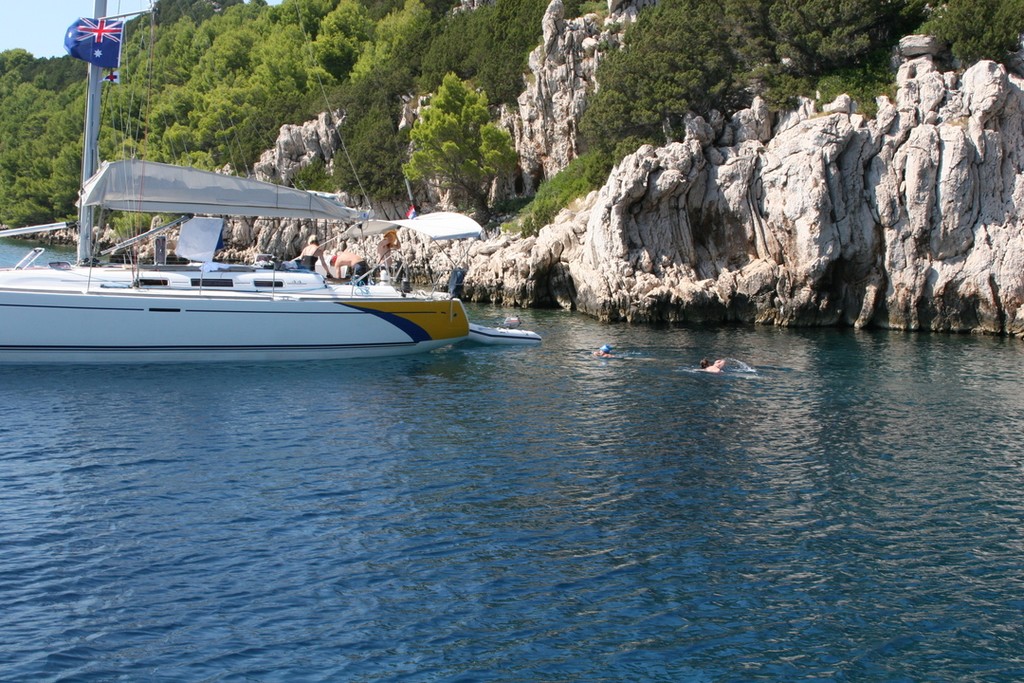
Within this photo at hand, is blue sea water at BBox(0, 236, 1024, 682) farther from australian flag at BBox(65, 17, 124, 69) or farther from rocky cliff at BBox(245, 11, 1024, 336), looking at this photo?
rocky cliff at BBox(245, 11, 1024, 336)

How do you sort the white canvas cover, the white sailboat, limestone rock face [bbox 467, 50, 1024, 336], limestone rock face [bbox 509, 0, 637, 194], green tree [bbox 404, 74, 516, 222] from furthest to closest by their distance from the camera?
green tree [bbox 404, 74, 516, 222]
limestone rock face [bbox 509, 0, 637, 194]
limestone rock face [bbox 467, 50, 1024, 336]
the white canvas cover
the white sailboat

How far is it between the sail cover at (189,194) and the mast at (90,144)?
0.40m

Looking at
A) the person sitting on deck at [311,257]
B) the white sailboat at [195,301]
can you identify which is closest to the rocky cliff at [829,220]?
the white sailboat at [195,301]

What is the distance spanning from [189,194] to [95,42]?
5379mm

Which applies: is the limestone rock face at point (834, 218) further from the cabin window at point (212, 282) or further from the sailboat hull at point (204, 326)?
the cabin window at point (212, 282)

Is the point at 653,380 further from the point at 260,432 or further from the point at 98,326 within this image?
the point at 98,326

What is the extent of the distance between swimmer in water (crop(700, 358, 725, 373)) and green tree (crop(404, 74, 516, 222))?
40168 mm

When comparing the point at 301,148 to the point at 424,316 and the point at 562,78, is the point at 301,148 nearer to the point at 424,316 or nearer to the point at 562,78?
the point at 562,78

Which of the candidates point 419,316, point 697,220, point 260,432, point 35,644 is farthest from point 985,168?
point 35,644

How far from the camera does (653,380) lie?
31.3 m

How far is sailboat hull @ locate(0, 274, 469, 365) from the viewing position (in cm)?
2939

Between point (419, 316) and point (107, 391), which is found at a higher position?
point (419, 316)

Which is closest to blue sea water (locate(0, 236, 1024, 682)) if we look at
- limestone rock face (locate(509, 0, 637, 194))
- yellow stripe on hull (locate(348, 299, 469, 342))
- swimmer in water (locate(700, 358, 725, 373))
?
swimmer in water (locate(700, 358, 725, 373))

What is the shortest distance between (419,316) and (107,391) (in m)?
10.8
